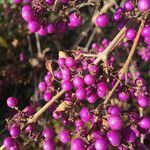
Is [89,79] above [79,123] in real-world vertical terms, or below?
above

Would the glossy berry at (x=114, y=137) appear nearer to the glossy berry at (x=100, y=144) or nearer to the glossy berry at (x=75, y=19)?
the glossy berry at (x=100, y=144)

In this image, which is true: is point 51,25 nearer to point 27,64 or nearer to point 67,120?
point 67,120

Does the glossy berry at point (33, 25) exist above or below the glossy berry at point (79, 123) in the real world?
above

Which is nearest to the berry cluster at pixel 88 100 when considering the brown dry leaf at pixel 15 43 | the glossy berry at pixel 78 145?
the glossy berry at pixel 78 145

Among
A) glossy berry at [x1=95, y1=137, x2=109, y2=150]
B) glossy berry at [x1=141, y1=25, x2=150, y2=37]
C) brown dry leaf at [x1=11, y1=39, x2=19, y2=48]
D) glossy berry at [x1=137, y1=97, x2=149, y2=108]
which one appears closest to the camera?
glossy berry at [x1=95, y1=137, x2=109, y2=150]

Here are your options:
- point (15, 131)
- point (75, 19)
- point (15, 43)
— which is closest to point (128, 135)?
point (15, 131)

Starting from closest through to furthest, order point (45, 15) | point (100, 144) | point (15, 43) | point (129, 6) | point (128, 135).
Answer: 1. point (100, 144)
2. point (128, 135)
3. point (45, 15)
4. point (129, 6)
5. point (15, 43)

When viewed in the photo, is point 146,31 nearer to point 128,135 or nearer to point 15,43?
point 128,135

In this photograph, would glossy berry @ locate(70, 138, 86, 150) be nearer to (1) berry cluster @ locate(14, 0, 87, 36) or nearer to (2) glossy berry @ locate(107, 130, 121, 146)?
(2) glossy berry @ locate(107, 130, 121, 146)

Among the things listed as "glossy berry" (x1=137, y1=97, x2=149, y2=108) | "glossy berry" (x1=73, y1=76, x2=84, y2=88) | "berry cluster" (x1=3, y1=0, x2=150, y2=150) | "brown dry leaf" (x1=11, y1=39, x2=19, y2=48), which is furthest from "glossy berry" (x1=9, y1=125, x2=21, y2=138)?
"brown dry leaf" (x1=11, y1=39, x2=19, y2=48)

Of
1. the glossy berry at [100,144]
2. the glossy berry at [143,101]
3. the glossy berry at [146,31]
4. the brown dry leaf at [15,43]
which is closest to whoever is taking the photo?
the glossy berry at [100,144]
